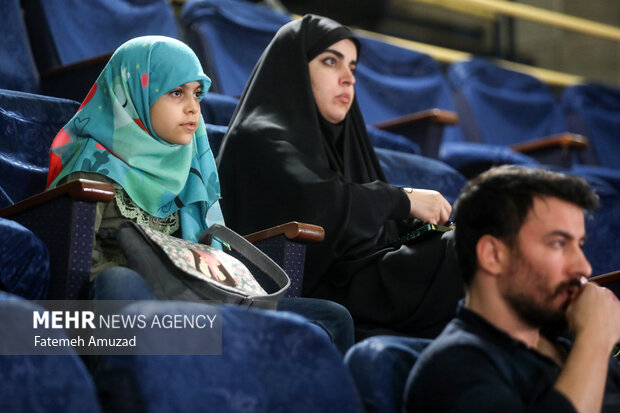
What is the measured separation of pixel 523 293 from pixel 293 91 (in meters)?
0.71

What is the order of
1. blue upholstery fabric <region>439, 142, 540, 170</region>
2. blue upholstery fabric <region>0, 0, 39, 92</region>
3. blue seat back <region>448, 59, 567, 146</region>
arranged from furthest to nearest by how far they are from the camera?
blue seat back <region>448, 59, 567, 146</region> < blue upholstery fabric <region>439, 142, 540, 170</region> < blue upholstery fabric <region>0, 0, 39, 92</region>

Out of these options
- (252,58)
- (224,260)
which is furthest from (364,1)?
(224,260)

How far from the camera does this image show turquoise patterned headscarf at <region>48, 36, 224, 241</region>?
1099 millimetres

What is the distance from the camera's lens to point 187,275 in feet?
3.09

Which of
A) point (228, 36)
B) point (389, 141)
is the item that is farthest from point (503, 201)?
point (228, 36)

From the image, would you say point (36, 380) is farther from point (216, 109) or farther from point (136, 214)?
point (216, 109)

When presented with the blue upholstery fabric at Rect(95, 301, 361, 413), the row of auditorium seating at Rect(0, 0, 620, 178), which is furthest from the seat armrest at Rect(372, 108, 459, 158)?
the blue upholstery fabric at Rect(95, 301, 361, 413)

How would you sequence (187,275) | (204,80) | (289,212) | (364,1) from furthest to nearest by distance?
(364,1)
(289,212)
(204,80)
(187,275)

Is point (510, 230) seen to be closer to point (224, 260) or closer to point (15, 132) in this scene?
point (224, 260)

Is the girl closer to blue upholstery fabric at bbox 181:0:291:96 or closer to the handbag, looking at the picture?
the handbag

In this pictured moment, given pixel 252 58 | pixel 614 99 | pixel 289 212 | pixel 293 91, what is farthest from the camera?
pixel 614 99

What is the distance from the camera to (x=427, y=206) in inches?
52.7

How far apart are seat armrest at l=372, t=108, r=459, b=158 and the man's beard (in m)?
1.35

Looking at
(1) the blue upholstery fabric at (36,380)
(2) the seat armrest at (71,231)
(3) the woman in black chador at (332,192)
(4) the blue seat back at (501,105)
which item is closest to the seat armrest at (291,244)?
(3) the woman in black chador at (332,192)
